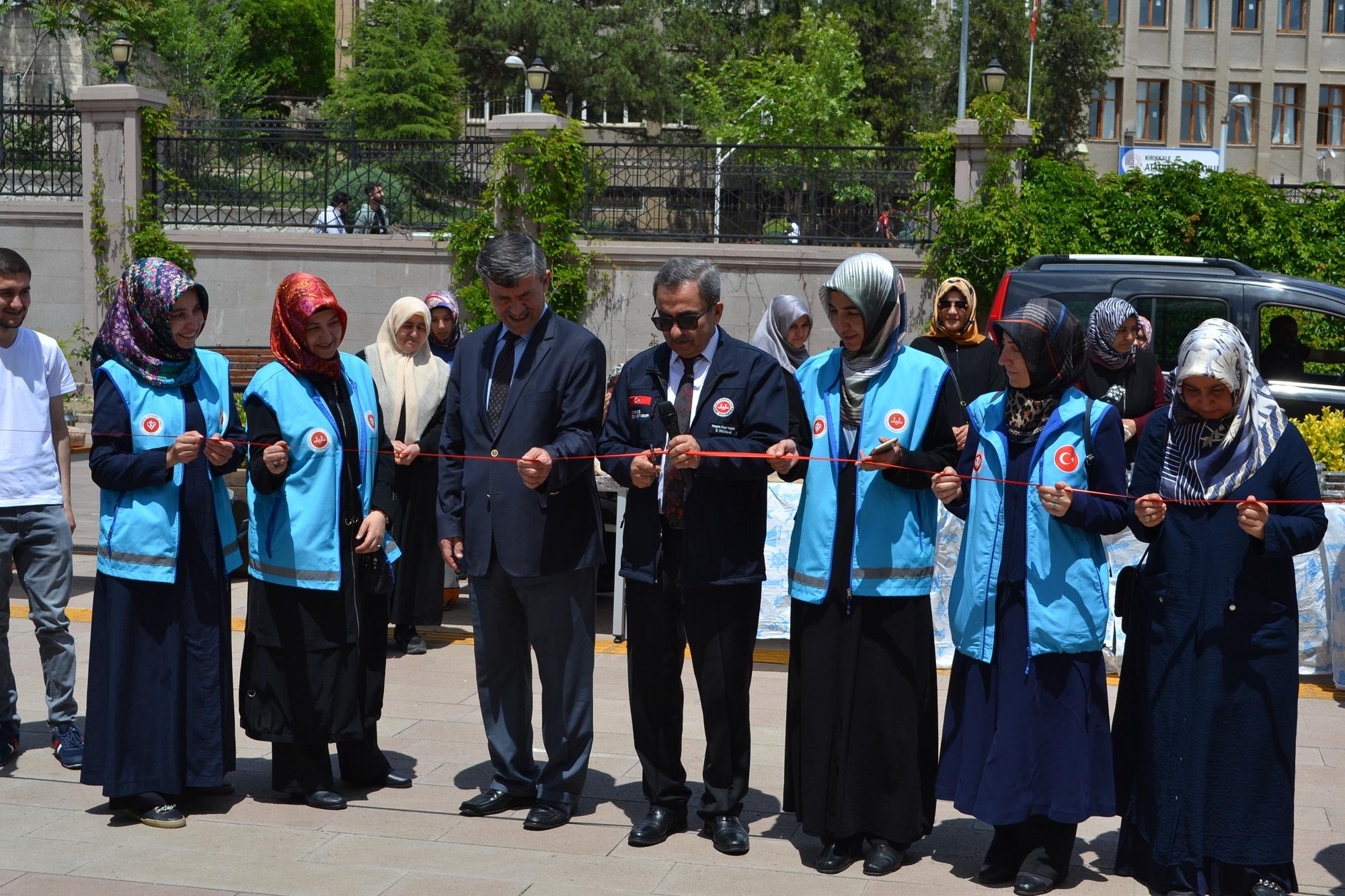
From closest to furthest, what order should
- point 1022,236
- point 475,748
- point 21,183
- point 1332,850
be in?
1. point 1332,850
2. point 475,748
3. point 1022,236
4. point 21,183

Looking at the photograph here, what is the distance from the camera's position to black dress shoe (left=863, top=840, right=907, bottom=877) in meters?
4.39

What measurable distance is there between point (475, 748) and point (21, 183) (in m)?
14.4

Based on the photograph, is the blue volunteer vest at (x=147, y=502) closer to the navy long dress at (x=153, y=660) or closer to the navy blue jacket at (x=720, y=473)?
the navy long dress at (x=153, y=660)

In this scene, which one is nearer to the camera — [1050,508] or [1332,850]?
[1050,508]

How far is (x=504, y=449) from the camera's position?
482cm

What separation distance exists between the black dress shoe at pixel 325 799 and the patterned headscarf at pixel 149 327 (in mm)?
1598

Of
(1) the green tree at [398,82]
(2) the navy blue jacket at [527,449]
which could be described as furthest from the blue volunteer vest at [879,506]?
(1) the green tree at [398,82]

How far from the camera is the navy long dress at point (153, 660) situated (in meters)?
4.73

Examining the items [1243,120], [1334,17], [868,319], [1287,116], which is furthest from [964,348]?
[1334,17]

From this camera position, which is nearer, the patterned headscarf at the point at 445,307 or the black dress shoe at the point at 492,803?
the black dress shoe at the point at 492,803

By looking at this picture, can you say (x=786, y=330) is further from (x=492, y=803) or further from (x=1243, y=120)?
(x=1243, y=120)

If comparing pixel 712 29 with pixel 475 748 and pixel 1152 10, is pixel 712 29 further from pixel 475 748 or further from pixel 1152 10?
pixel 475 748

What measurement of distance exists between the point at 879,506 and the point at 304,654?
7.12ft

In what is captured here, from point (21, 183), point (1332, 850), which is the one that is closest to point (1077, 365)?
point (1332, 850)
